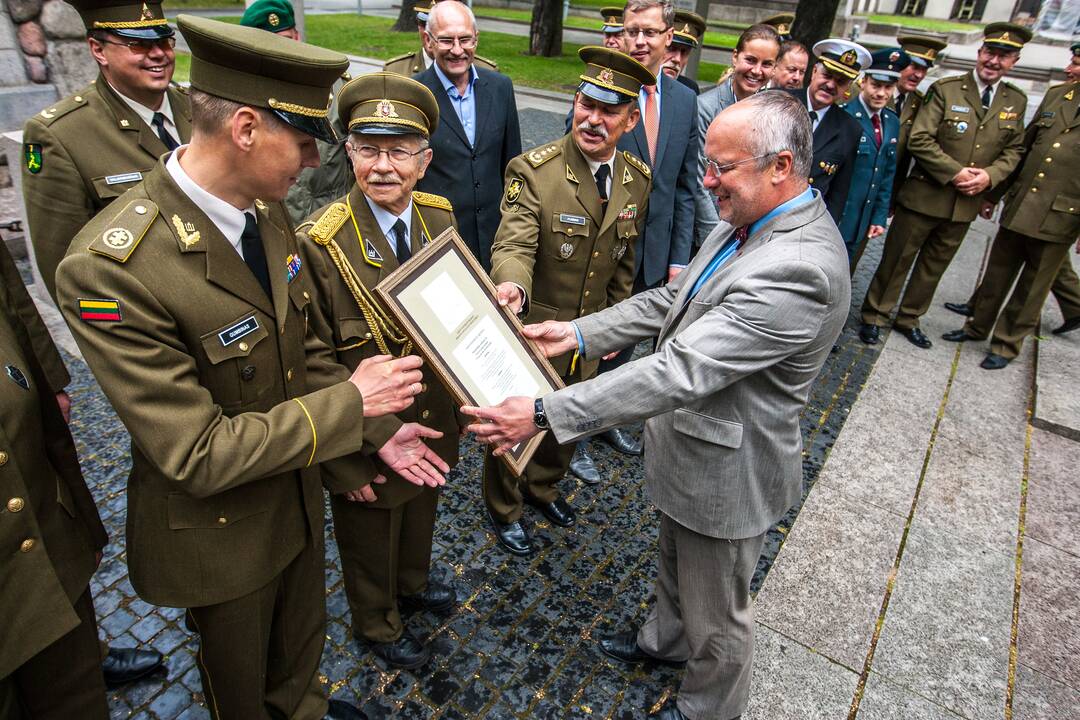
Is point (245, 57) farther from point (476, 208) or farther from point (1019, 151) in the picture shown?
point (1019, 151)

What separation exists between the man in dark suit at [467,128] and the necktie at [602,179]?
145 cm

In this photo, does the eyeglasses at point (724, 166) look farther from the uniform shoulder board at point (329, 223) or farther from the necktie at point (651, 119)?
the necktie at point (651, 119)

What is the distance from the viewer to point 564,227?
3760mm

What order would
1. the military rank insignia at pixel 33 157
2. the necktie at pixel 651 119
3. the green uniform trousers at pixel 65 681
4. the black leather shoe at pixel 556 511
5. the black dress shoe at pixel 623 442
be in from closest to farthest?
the green uniform trousers at pixel 65 681, the military rank insignia at pixel 33 157, the black leather shoe at pixel 556 511, the necktie at pixel 651 119, the black dress shoe at pixel 623 442

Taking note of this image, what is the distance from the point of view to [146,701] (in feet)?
9.76

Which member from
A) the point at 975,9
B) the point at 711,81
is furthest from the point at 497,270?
the point at 975,9

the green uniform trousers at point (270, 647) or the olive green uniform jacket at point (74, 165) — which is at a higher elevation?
the olive green uniform jacket at point (74, 165)

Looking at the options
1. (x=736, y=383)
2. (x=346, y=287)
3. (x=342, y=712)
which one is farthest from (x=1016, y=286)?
(x=342, y=712)

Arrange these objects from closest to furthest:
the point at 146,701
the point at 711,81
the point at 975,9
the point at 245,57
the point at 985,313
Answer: the point at 245,57 → the point at 146,701 → the point at 985,313 → the point at 711,81 → the point at 975,9

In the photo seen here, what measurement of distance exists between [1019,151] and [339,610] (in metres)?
7.11

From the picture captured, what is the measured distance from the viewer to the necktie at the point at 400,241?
286cm

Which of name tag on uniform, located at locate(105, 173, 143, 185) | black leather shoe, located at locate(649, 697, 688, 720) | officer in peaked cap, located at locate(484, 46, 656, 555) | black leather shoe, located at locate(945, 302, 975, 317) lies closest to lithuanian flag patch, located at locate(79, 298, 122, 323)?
officer in peaked cap, located at locate(484, 46, 656, 555)

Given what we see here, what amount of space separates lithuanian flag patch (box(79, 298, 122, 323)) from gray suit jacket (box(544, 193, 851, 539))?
1456mm

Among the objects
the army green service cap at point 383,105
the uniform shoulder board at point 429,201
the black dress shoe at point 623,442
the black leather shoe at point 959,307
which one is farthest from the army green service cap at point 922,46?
the army green service cap at point 383,105
